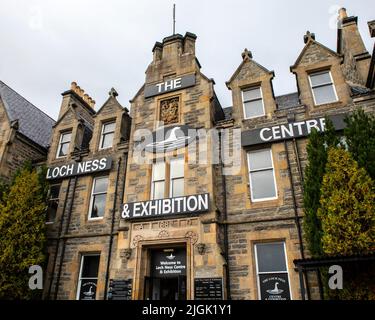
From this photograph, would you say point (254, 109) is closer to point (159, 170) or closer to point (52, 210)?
point (159, 170)

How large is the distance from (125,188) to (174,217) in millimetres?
2719

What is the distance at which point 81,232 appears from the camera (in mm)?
12359

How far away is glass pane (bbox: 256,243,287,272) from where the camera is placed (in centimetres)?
945

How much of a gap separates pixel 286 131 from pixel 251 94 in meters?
2.72

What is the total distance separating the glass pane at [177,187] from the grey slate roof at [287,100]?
19.4ft

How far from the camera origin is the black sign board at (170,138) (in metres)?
12.0

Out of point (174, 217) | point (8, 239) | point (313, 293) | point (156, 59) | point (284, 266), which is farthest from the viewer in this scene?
point (156, 59)

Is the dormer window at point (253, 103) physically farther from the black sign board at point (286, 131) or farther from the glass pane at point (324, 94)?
the glass pane at point (324, 94)

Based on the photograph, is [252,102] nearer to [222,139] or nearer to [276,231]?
[222,139]

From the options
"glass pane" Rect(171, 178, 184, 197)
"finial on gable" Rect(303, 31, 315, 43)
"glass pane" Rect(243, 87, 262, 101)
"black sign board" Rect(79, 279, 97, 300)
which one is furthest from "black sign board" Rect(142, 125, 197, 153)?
"finial on gable" Rect(303, 31, 315, 43)

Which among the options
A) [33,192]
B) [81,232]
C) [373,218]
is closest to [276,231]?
[373,218]

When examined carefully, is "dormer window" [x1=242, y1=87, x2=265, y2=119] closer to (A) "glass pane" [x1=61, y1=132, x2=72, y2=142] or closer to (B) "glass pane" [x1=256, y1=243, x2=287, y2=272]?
(B) "glass pane" [x1=256, y1=243, x2=287, y2=272]

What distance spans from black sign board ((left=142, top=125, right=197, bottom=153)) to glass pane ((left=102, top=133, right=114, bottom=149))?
9.05ft

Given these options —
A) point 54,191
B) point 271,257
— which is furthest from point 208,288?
point 54,191
